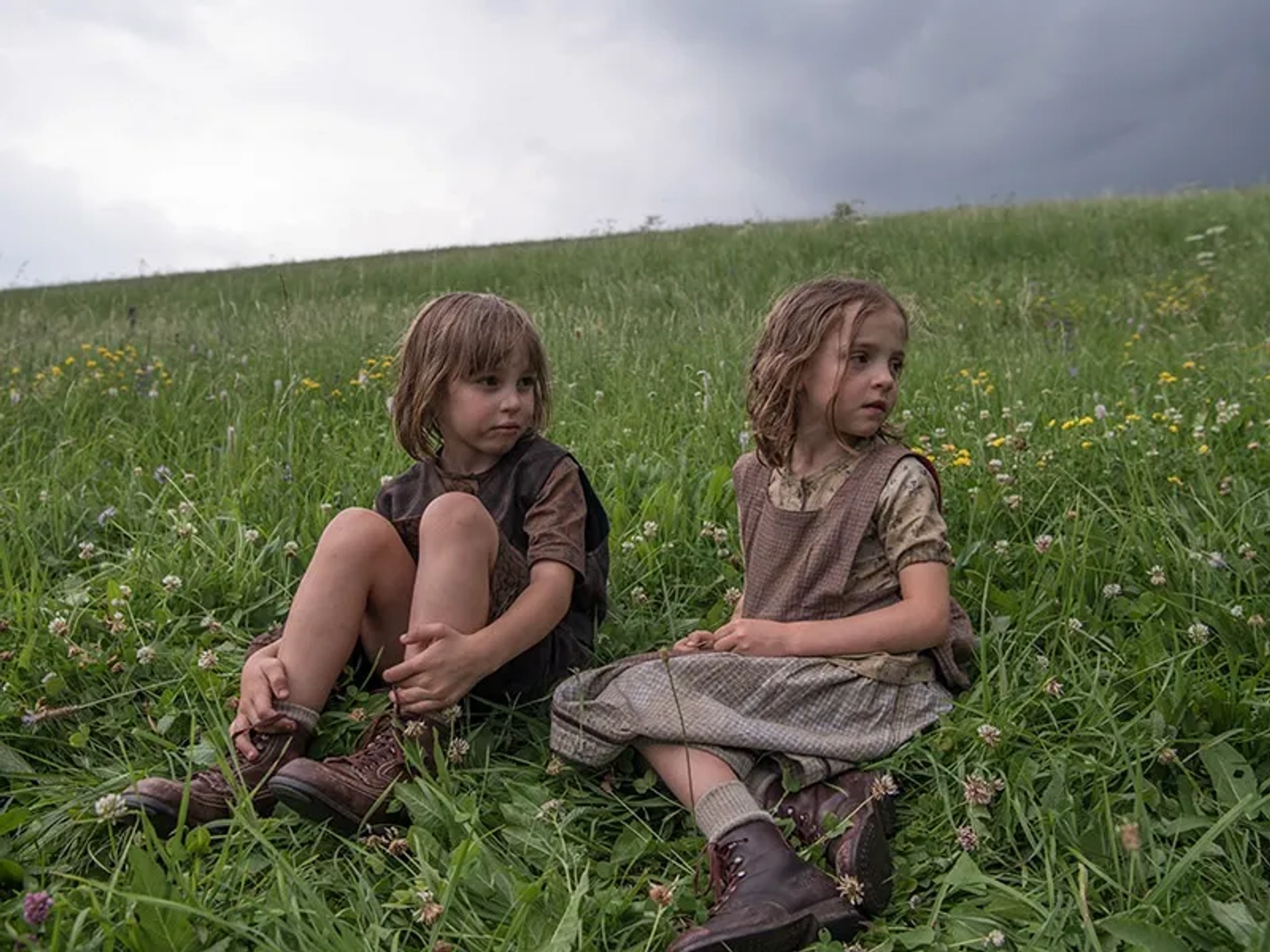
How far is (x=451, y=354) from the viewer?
2.46m

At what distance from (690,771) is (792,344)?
0.91 metres

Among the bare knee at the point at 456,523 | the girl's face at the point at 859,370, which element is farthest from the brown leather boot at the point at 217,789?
the girl's face at the point at 859,370

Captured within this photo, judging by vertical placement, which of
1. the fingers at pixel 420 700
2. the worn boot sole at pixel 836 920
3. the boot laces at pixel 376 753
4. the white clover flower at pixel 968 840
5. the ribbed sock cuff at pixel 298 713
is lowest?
the worn boot sole at pixel 836 920

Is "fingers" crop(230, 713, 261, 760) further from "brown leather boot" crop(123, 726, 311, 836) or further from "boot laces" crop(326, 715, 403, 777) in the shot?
"boot laces" crop(326, 715, 403, 777)

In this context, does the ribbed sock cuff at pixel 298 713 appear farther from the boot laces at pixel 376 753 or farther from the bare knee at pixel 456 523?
the bare knee at pixel 456 523

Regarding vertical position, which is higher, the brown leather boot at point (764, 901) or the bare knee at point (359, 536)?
the bare knee at point (359, 536)

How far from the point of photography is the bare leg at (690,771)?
2.12 metres

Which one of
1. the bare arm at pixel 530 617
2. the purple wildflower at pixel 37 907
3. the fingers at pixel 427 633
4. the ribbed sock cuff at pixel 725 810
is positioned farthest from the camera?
the bare arm at pixel 530 617

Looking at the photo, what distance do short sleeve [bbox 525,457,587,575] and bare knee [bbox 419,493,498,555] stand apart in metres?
0.18

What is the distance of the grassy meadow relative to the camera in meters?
1.84

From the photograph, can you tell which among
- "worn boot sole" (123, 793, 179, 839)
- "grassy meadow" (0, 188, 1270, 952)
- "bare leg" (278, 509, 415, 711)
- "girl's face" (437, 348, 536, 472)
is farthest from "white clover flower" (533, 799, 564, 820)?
"girl's face" (437, 348, 536, 472)

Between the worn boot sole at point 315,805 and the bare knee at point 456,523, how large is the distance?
1.71ft

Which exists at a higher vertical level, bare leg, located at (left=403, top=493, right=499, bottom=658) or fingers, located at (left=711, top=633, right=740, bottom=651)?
bare leg, located at (left=403, top=493, right=499, bottom=658)

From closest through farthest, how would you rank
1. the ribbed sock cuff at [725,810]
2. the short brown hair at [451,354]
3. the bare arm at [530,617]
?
1. the ribbed sock cuff at [725,810]
2. the bare arm at [530,617]
3. the short brown hair at [451,354]
